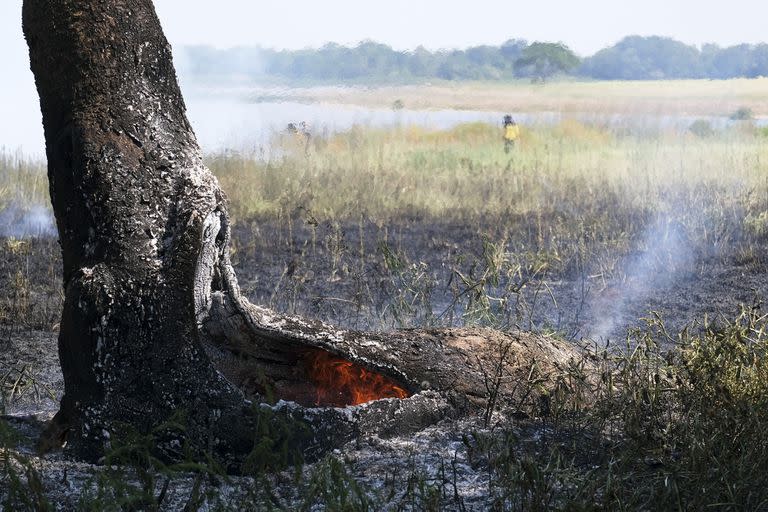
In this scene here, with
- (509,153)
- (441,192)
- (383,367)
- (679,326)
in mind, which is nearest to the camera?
(383,367)

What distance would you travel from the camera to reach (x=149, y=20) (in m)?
5.13

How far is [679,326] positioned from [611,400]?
3825mm

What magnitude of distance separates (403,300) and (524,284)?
116 cm

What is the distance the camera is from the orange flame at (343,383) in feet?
18.1

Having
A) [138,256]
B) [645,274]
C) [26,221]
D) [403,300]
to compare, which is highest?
[138,256]

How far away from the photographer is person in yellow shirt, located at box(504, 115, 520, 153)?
1881cm

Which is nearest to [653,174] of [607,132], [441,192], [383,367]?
[441,192]

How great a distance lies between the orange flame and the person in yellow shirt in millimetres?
13482

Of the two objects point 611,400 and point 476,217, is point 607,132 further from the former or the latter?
point 611,400

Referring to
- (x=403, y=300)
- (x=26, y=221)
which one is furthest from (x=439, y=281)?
(x=26, y=221)

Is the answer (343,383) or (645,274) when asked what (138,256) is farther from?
(645,274)

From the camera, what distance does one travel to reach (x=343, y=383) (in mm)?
5539

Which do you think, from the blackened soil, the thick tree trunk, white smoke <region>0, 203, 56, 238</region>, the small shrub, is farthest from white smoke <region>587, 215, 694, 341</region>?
the small shrub

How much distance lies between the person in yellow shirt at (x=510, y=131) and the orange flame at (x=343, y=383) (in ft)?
44.2
